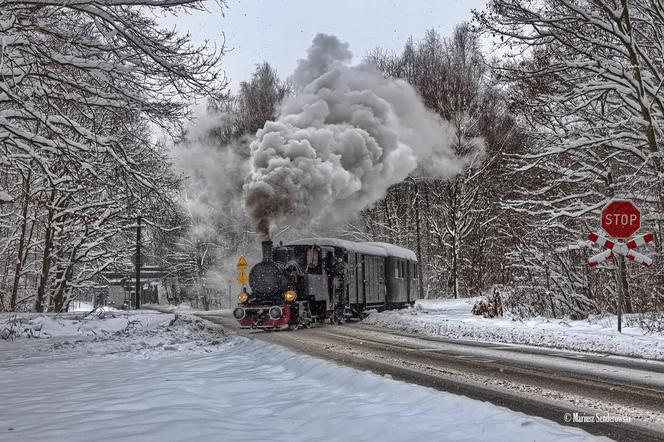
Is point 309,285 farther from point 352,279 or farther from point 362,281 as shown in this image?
point 362,281

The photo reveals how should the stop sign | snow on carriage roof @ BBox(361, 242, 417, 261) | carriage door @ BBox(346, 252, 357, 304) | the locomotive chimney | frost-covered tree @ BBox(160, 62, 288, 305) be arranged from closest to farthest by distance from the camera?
the stop sign → the locomotive chimney → carriage door @ BBox(346, 252, 357, 304) → snow on carriage roof @ BBox(361, 242, 417, 261) → frost-covered tree @ BBox(160, 62, 288, 305)

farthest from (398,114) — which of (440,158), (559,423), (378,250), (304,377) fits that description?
(559,423)

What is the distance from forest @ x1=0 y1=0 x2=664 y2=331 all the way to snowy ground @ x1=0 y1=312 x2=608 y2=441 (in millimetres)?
3378

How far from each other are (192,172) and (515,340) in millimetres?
27816

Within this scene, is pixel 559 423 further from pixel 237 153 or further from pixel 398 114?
pixel 237 153

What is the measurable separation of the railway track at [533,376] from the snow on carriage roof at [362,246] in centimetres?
484

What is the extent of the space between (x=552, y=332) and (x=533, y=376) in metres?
4.04

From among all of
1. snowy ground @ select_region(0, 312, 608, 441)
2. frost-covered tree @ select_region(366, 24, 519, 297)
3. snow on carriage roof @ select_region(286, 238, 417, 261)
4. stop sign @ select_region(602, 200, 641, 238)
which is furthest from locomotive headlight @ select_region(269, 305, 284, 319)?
frost-covered tree @ select_region(366, 24, 519, 297)

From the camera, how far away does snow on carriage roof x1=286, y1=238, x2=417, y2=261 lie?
15312mm

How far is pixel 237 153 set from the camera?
3102cm

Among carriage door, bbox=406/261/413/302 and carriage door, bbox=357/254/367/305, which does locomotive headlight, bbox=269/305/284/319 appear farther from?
carriage door, bbox=406/261/413/302

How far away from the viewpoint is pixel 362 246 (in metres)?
17.5

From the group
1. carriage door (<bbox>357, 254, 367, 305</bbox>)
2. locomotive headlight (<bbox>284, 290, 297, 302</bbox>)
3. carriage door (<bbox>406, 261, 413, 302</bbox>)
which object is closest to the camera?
locomotive headlight (<bbox>284, 290, 297, 302</bbox>)

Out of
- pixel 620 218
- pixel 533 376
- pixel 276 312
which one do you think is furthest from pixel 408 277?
pixel 533 376
